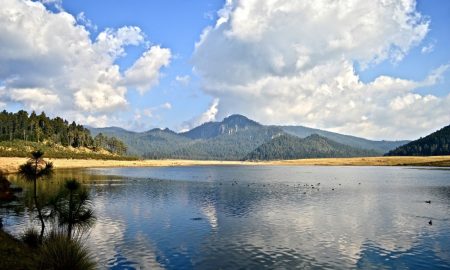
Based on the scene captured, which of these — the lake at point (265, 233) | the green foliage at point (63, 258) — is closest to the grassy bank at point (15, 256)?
the green foliage at point (63, 258)

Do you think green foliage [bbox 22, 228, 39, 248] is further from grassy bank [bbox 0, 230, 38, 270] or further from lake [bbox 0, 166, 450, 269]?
lake [bbox 0, 166, 450, 269]

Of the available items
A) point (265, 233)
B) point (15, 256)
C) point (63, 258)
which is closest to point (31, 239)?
point (15, 256)

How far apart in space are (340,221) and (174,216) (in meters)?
23.9

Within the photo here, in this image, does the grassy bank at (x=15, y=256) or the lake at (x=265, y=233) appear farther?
the lake at (x=265, y=233)

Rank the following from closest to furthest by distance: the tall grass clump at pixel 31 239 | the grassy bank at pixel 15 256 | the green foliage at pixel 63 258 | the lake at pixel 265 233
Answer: the green foliage at pixel 63 258 < the grassy bank at pixel 15 256 < the lake at pixel 265 233 < the tall grass clump at pixel 31 239

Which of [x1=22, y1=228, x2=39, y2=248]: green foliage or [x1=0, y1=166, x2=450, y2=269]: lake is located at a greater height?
[x1=22, y1=228, x2=39, y2=248]: green foliage

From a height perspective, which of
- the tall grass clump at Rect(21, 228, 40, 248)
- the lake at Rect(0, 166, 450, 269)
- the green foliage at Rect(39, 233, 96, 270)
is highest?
the green foliage at Rect(39, 233, 96, 270)

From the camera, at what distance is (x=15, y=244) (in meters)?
31.5

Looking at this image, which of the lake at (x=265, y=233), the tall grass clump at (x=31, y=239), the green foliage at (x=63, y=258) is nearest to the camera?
the green foliage at (x=63, y=258)

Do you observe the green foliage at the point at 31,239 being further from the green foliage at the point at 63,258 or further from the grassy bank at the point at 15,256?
the green foliage at the point at 63,258

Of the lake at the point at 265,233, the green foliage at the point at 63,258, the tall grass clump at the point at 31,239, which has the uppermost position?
the green foliage at the point at 63,258

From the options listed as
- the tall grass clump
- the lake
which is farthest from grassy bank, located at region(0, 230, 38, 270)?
the lake

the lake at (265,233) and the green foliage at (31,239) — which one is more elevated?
the green foliage at (31,239)

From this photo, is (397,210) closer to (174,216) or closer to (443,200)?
(443,200)
